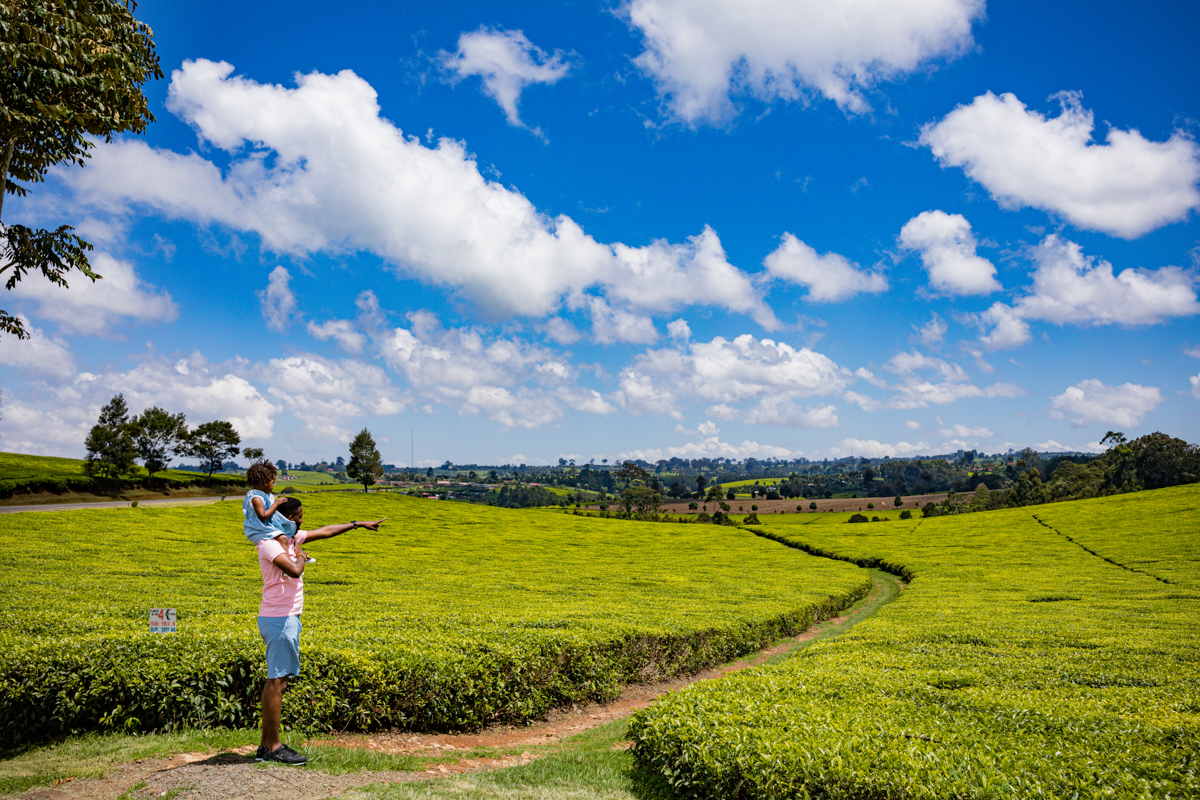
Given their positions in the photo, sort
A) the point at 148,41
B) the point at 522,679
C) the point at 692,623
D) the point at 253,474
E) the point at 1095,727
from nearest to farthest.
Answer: the point at 253,474 < the point at 1095,727 < the point at 522,679 < the point at 148,41 < the point at 692,623

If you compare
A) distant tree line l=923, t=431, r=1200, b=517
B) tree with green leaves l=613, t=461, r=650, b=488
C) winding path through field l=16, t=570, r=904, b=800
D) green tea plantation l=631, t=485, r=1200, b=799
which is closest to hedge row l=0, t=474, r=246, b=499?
winding path through field l=16, t=570, r=904, b=800

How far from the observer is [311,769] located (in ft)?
20.6

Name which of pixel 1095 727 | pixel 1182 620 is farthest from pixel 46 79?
pixel 1182 620

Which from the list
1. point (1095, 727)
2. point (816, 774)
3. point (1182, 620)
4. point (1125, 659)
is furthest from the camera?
point (1182, 620)

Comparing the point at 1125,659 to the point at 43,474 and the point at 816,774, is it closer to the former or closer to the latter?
the point at 816,774

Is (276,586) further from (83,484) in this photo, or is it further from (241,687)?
(83,484)

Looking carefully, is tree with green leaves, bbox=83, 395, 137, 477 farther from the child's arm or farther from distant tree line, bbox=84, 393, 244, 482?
the child's arm

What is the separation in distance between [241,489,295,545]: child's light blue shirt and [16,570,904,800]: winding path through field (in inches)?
91.5

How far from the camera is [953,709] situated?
8109 mm

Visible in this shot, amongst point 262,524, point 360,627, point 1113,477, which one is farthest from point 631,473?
point 262,524

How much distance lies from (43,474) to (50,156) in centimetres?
6083

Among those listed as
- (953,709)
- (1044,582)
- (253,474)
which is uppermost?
(253,474)

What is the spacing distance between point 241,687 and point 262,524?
12.1 ft

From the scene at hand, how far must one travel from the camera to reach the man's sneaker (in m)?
6.08
